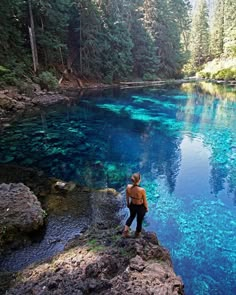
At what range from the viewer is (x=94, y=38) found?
3969 cm

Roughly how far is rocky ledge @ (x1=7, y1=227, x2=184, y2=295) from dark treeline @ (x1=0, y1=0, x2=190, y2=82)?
21.8 m

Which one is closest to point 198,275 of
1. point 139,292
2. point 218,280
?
point 218,280

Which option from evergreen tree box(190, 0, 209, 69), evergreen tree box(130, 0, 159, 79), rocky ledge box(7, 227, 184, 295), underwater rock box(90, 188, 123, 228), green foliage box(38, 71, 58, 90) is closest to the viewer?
rocky ledge box(7, 227, 184, 295)

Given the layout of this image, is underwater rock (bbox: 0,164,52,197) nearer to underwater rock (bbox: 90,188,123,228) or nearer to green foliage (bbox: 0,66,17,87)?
underwater rock (bbox: 90,188,123,228)

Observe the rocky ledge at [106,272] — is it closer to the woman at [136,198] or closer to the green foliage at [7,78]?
the woman at [136,198]

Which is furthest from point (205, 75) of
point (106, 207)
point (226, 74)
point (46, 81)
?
point (106, 207)

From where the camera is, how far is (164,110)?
28.8 meters

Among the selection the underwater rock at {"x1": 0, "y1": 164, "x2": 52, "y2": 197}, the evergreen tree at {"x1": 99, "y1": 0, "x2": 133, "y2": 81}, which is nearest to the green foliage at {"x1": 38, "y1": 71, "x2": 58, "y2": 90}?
the evergreen tree at {"x1": 99, "y1": 0, "x2": 133, "y2": 81}

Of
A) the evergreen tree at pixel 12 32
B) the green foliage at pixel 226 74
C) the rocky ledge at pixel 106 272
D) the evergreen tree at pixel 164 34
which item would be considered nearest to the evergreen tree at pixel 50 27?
the evergreen tree at pixel 12 32

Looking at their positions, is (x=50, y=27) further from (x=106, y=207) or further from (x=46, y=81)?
(x=106, y=207)

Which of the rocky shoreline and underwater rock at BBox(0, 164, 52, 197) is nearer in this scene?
the rocky shoreline

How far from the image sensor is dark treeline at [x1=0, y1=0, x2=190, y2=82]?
102 feet

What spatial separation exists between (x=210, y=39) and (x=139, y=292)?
80.4 meters

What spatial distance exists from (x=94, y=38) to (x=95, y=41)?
1.30ft
